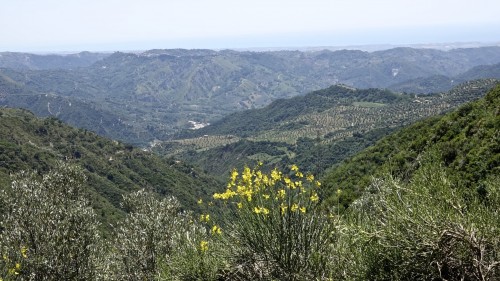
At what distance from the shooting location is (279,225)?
1054cm

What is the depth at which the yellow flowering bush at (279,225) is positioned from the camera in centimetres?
995

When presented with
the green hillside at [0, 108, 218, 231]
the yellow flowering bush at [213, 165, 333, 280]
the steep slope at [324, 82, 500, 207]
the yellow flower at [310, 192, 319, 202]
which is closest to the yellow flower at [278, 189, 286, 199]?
the yellow flowering bush at [213, 165, 333, 280]

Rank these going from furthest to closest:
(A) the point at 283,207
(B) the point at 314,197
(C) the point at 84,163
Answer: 1. (C) the point at 84,163
2. (B) the point at 314,197
3. (A) the point at 283,207

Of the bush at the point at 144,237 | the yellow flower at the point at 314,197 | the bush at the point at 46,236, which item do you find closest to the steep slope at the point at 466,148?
the yellow flower at the point at 314,197

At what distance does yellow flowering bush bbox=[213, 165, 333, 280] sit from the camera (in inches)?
392

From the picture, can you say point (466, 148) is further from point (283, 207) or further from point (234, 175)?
point (234, 175)

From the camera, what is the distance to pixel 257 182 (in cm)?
995

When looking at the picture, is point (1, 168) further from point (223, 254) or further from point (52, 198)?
point (223, 254)

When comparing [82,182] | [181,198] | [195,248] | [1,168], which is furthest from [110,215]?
[195,248]

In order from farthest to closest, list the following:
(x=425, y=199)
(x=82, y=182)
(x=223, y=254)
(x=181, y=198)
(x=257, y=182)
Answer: (x=181, y=198), (x=82, y=182), (x=223, y=254), (x=257, y=182), (x=425, y=199)

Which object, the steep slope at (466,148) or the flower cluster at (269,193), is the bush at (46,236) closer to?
the steep slope at (466,148)

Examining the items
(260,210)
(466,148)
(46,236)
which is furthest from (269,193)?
(466,148)

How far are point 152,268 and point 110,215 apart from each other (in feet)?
351

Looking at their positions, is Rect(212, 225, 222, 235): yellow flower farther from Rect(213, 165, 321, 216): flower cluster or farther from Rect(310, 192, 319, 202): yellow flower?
Rect(310, 192, 319, 202): yellow flower
